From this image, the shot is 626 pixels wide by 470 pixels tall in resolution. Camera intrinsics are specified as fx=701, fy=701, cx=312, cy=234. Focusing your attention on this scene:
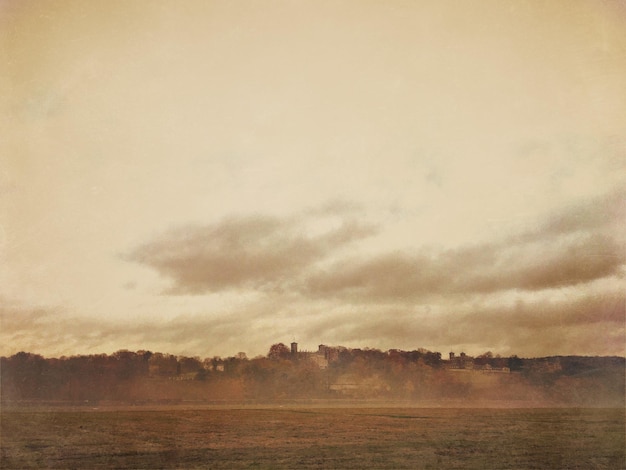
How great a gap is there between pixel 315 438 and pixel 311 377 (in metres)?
1.15

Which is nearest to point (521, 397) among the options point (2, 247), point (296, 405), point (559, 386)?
point (559, 386)

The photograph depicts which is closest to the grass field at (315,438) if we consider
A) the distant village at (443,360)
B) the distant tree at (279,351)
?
the distant village at (443,360)

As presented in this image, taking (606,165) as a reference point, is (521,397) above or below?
below

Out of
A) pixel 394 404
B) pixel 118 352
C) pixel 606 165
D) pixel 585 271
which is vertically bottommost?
pixel 394 404

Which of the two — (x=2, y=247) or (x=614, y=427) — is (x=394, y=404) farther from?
(x=2, y=247)

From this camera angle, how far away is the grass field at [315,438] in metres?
12.4

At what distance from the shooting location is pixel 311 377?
1348cm

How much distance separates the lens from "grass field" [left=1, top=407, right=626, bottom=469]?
488 inches

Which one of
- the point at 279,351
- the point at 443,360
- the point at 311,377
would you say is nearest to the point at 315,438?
the point at 311,377

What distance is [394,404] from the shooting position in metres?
13.8

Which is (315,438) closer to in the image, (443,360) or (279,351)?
(279,351)

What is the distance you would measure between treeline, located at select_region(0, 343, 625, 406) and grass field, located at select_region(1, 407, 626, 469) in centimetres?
29

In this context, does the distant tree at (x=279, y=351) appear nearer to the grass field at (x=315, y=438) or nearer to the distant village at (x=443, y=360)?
the distant village at (x=443, y=360)

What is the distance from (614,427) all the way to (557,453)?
1457 millimetres
